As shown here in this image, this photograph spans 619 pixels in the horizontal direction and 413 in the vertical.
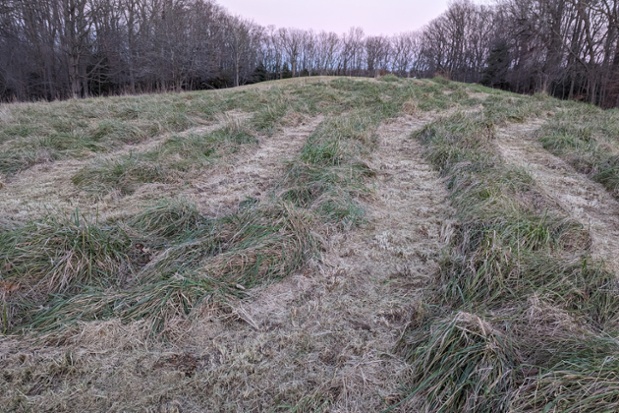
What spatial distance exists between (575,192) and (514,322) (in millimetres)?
2434

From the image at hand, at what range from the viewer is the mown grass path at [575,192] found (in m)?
2.14

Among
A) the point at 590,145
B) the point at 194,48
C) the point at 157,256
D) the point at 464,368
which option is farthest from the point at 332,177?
the point at 194,48

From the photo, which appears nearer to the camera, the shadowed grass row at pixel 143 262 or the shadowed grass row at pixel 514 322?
the shadowed grass row at pixel 514 322

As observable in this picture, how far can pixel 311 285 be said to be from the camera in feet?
6.03

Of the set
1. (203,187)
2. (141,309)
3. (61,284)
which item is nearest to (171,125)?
(203,187)

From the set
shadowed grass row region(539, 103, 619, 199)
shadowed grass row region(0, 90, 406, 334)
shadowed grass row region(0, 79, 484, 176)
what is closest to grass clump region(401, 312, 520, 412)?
shadowed grass row region(0, 90, 406, 334)

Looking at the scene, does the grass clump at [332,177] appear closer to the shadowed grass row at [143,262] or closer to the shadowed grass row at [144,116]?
the shadowed grass row at [143,262]

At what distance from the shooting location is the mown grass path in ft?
7.01

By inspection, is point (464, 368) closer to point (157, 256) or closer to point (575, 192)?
point (157, 256)

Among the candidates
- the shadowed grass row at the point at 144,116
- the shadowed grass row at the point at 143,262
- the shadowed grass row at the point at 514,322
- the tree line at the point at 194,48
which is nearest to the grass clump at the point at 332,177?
the shadowed grass row at the point at 143,262

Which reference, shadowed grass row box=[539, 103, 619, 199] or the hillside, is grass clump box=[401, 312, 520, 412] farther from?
shadowed grass row box=[539, 103, 619, 199]

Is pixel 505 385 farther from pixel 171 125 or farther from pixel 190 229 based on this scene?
pixel 171 125

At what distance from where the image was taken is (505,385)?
1.13 meters

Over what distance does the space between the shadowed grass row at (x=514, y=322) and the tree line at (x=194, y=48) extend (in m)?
16.1
